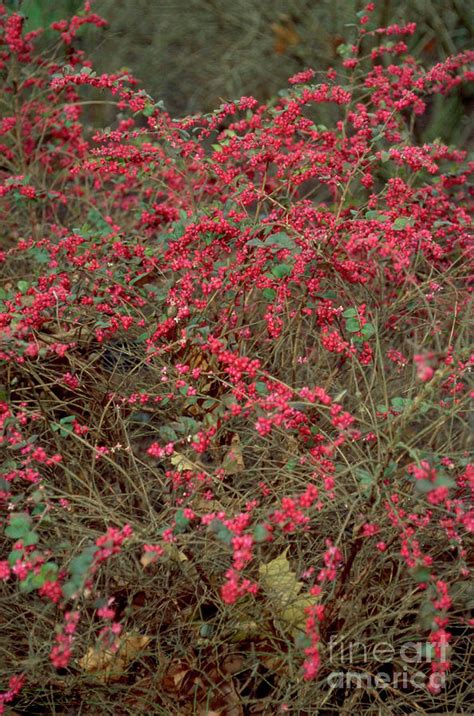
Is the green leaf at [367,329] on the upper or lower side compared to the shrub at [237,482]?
upper

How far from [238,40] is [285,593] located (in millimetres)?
4128

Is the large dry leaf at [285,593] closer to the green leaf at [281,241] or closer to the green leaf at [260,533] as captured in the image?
the green leaf at [260,533]

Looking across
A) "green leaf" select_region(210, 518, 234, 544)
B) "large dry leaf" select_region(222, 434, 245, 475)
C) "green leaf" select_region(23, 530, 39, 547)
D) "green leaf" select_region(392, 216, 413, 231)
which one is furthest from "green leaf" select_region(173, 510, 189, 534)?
"green leaf" select_region(392, 216, 413, 231)

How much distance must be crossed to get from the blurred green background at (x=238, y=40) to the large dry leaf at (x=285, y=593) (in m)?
3.27

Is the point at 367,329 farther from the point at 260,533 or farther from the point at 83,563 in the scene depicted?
the point at 83,563

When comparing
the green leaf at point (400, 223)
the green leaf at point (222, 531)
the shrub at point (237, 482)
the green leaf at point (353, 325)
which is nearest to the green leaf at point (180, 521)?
the shrub at point (237, 482)

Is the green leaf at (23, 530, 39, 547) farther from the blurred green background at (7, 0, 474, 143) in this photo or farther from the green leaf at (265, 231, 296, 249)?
the blurred green background at (7, 0, 474, 143)

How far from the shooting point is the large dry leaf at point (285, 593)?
6.52ft

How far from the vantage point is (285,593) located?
7.06ft

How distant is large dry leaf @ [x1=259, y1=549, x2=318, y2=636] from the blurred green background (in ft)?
10.7

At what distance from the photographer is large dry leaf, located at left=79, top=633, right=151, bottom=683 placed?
2.01 metres

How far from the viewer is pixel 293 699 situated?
2074mm

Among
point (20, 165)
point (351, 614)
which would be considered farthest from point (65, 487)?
point (20, 165)

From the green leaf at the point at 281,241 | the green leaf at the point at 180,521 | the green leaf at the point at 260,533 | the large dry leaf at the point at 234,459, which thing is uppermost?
the green leaf at the point at 281,241
